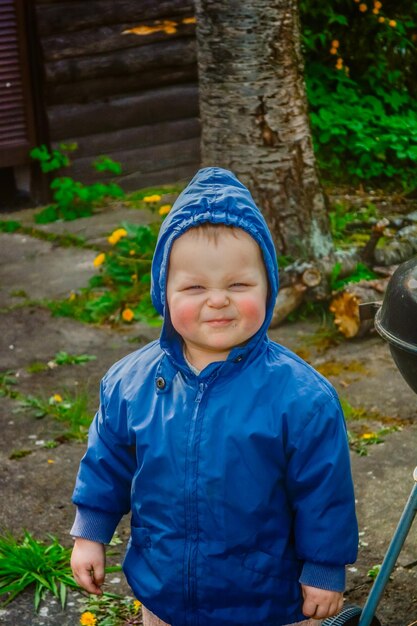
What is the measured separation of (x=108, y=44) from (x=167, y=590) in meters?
5.76

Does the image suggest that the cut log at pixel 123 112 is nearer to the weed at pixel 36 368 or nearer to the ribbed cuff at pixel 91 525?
the weed at pixel 36 368

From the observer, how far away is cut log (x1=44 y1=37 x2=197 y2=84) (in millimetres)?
7180

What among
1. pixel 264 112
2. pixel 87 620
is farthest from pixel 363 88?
pixel 87 620

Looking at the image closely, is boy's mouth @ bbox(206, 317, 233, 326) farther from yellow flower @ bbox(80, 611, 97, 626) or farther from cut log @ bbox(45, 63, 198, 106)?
cut log @ bbox(45, 63, 198, 106)

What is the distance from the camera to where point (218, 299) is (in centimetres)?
204

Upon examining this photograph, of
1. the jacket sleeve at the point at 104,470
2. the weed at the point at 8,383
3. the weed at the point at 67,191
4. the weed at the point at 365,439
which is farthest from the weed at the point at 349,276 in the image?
the jacket sleeve at the point at 104,470

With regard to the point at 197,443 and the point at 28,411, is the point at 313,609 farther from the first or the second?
the point at 28,411

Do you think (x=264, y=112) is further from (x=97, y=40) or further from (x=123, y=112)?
(x=123, y=112)

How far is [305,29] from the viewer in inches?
298

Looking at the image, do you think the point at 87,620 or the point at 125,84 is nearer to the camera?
the point at 87,620

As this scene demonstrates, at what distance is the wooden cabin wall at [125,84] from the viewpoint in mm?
7168

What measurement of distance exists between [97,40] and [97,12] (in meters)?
0.19

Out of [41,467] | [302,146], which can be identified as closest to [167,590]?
[41,467]

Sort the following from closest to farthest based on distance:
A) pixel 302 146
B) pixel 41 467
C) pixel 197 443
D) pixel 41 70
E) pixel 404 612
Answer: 1. pixel 197 443
2. pixel 404 612
3. pixel 41 467
4. pixel 302 146
5. pixel 41 70
